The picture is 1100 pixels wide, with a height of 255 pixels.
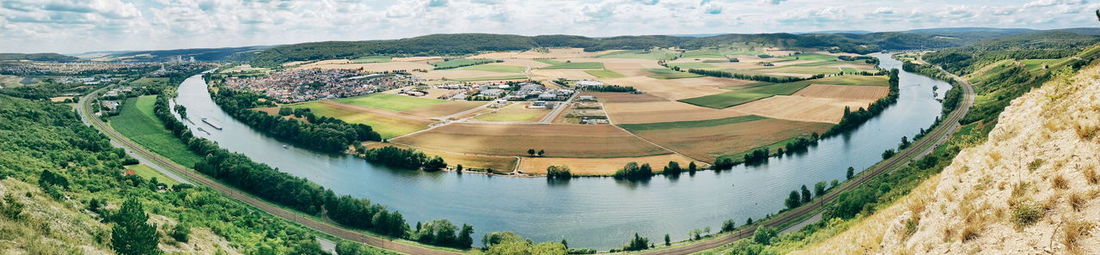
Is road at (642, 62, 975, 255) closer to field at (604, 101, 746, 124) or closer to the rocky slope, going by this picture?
field at (604, 101, 746, 124)

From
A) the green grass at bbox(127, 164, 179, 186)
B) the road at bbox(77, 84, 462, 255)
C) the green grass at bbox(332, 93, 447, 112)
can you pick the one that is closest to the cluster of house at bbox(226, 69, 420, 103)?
the green grass at bbox(332, 93, 447, 112)

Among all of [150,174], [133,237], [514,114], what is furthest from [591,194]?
[150,174]

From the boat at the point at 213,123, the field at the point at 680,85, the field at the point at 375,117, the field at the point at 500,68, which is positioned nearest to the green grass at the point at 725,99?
the field at the point at 680,85

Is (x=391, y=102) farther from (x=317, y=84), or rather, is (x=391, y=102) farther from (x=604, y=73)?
(x=604, y=73)

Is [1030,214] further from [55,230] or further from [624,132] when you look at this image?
[624,132]

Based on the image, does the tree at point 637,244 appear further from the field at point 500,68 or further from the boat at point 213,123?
the field at point 500,68

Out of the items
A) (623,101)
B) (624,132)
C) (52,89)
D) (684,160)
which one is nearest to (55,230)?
(684,160)

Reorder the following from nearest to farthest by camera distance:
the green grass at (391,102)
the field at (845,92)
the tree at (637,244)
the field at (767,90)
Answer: the tree at (637,244) < the field at (767,90) < the field at (845,92) < the green grass at (391,102)
